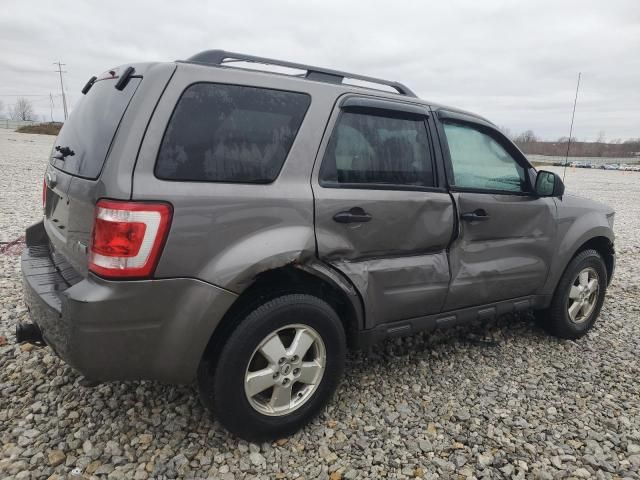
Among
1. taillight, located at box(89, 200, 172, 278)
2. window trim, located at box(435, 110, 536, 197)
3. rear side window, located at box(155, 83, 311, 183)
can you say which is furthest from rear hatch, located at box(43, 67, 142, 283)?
window trim, located at box(435, 110, 536, 197)

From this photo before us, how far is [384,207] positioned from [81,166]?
59.7 inches

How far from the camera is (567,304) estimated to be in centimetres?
371

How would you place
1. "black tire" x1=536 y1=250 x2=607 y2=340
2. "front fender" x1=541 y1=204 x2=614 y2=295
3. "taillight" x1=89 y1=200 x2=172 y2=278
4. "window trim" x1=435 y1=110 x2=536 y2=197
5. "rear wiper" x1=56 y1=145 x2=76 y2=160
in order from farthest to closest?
"black tire" x1=536 y1=250 x2=607 y2=340, "front fender" x1=541 y1=204 x2=614 y2=295, "window trim" x1=435 y1=110 x2=536 y2=197, "rear wiper" x1=56 y1=145 x2=76 y2=160, "taillight" x1=89 y1=200 x2=172 y2=278

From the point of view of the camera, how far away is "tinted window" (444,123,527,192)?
298cm

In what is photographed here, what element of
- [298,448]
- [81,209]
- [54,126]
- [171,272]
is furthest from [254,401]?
[54,126]

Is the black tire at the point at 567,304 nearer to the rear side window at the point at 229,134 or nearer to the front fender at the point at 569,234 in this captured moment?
the front fender at the point at 569,234

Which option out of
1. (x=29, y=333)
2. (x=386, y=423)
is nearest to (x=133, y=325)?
(x=29, y=333)

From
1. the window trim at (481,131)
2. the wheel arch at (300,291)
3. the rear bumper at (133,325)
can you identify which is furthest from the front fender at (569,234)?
the rear bumper at (133,325)

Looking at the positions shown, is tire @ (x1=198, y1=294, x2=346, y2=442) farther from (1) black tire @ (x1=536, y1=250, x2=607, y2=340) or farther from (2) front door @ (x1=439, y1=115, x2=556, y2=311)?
(1) black tire @ (x1=536, y1=250, x2=607, y2=340)

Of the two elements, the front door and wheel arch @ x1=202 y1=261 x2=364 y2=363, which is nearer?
wheel arch @ x1=202 y1=261 x2=364 y2=363

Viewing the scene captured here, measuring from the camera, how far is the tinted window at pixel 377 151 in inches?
96.4

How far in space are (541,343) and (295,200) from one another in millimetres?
2661

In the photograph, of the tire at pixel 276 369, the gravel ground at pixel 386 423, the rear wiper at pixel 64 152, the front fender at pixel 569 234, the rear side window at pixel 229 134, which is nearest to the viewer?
the rear side window at pixel 229 134

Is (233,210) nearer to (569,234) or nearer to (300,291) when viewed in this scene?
(300,291)
